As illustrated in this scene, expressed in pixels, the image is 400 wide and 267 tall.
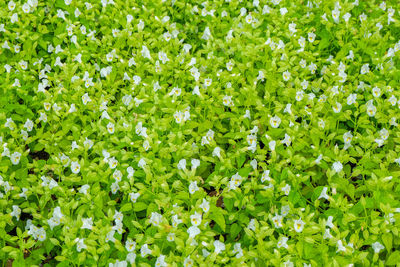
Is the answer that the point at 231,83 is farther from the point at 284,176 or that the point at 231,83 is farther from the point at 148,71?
the point at 284,176

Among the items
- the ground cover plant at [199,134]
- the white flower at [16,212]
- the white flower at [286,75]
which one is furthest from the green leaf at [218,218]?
the white flower at [286,75]

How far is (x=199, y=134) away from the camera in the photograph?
3.62 metres

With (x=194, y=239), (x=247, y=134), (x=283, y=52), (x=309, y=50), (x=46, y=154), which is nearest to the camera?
(x=194, y=239)

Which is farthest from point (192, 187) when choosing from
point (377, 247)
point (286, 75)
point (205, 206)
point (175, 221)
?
point (286, 75)

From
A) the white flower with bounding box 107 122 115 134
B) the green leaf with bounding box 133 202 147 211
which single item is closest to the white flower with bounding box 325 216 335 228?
the green leaf with bounding box 133 202 147 211

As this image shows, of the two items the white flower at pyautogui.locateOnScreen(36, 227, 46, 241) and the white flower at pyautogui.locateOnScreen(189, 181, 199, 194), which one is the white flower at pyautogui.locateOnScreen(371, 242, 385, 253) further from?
the white flower at pyautogui.locateOnScreen(36, 227, 46, 241)

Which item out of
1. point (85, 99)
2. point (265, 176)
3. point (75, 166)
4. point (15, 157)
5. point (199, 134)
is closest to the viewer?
point (265, 176)

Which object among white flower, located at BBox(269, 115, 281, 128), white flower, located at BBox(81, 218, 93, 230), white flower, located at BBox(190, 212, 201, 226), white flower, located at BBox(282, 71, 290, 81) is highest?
white flower, located at BBox(282, 71, 290, 81)

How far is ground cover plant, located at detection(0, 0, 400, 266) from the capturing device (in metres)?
2.79

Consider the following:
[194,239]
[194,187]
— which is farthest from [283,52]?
[194,239]

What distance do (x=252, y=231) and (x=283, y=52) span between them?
194 cm

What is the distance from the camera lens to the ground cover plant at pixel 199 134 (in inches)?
110

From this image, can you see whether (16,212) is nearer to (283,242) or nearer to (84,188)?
(84,188)

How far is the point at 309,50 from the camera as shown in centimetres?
456
